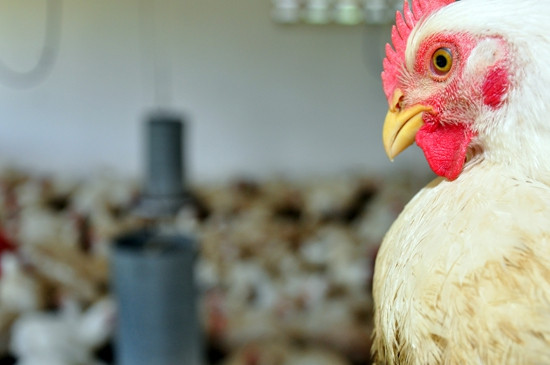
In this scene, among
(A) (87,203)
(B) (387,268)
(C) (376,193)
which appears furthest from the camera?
(C) (376,193)

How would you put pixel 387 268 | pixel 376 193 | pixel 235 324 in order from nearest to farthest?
pixel 387 268 → pixel 235 324 → pixel 376 193

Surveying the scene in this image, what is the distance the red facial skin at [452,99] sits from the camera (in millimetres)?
425

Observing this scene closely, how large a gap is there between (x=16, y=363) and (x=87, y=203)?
164 centimetres

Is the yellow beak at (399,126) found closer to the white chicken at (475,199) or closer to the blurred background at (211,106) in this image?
the white chicken at (475,199)

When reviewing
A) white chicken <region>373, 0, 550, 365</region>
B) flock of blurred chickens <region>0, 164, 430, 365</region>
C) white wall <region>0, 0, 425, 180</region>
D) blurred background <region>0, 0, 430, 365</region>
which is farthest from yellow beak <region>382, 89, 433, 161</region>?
white wall <region>0, 0, 425, 180</region>

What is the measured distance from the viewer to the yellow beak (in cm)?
50

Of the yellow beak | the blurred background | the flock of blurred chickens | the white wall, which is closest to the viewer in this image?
the yellow beak

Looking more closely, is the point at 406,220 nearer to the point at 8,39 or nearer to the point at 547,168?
the point at 547,168

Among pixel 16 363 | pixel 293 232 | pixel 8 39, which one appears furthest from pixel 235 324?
pixel 8 39

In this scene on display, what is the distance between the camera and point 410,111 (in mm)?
502

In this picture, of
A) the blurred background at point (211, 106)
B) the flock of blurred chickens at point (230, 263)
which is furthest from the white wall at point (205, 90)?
the flock of blurred chickens at point (230, 263)

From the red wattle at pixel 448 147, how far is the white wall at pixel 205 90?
3.45 m

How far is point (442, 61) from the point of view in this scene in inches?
18.2

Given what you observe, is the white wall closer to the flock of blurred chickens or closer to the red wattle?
the flock of blurred chickens
